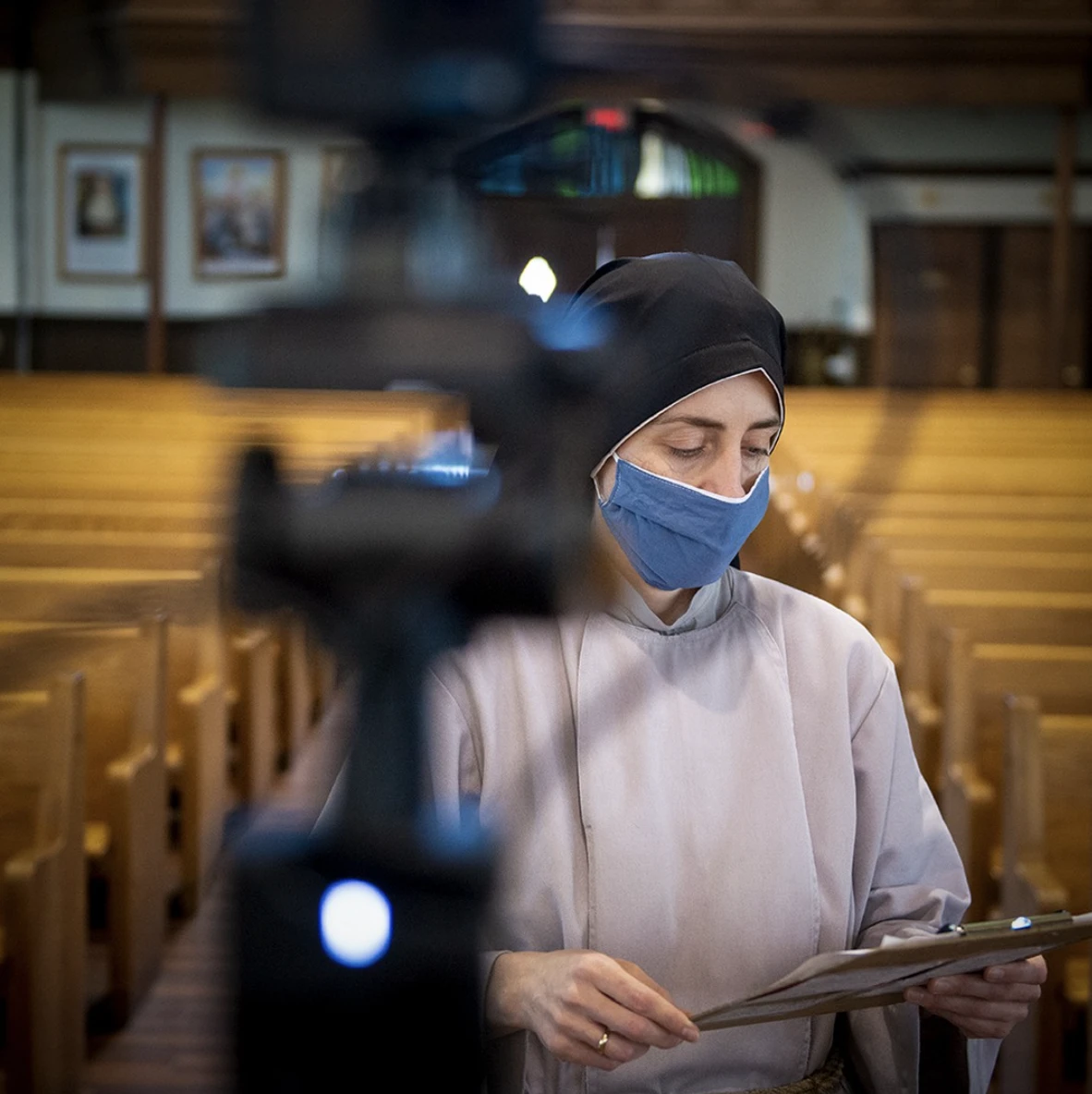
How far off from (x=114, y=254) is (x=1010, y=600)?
836cm

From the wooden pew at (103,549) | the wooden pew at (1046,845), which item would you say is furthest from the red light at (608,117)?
the wooden pew at (103,549)

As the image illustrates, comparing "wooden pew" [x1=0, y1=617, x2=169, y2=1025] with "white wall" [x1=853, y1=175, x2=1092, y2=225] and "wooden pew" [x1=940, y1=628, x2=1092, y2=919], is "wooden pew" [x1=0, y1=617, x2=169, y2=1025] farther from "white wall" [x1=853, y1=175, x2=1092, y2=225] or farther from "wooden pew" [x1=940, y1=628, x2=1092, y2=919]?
"white wall" [x1=853, y1=175, x2=1092, y2=225]

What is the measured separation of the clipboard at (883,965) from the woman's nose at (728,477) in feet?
1.10

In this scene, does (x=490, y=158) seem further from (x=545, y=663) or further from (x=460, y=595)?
(x=545, y=663)

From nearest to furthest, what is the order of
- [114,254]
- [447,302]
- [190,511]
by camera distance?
[447,302]
[190,511]
[114,254]

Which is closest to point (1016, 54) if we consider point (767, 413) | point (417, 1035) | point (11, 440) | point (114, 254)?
point (114, 254)

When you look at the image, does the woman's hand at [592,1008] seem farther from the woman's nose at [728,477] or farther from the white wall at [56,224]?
the white wall at [56,224]

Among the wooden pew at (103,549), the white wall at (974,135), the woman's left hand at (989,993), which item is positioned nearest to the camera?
the woman's left hand at (989,993)

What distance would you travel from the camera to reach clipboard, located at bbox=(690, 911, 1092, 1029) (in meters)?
0.87

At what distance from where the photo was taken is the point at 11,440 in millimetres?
5145

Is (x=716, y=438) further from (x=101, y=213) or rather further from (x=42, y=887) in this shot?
(x=101, y=213)

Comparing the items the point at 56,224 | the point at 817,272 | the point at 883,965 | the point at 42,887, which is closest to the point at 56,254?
the point at 56,224

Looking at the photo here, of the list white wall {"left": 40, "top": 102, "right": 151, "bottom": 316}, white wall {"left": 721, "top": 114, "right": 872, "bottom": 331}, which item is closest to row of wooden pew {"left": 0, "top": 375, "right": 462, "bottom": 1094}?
white wall {"left": 721, "top": 114, "right": 872, "bottom": 331}

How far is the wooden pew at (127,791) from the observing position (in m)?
2.54
